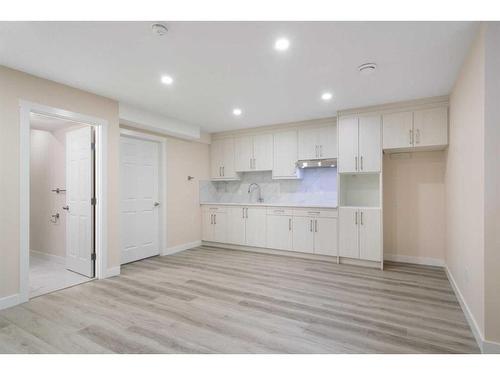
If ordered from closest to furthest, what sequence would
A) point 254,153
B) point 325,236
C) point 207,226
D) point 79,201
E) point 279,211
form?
1. point 79,201
2. point 325,236
3. point 279,211
4. point 254,153
5. point 207,226

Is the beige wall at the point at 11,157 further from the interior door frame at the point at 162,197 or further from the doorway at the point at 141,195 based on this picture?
the interior door frame at the point at 162,197

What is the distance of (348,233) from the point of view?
447 cm

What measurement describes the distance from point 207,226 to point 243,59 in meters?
4.02

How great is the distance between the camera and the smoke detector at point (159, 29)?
2.15 m

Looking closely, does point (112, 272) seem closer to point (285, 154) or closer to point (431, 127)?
point (285, 154)

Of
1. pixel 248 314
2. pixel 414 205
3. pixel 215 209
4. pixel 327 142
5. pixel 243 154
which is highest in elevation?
pixel 327 142

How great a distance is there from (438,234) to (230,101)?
12.6ft

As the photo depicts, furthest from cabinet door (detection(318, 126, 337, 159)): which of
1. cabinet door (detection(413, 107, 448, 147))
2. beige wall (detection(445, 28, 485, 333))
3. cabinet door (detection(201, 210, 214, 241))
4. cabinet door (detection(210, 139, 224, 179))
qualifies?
cabinet door (detection(201, 210, 214, 241))

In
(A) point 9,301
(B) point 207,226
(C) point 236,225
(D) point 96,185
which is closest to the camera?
(A) point 9,301

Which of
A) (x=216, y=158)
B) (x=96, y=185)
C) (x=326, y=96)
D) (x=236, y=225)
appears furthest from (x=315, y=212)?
(x=96, y=185)

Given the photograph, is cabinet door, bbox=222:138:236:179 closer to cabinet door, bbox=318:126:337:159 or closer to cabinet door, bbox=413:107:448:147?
cabinet door, bbox=318:126:337:159

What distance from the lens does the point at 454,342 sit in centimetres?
220

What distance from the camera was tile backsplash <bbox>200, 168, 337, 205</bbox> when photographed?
17.4 ft

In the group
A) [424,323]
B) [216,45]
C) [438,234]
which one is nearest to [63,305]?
[216,45]
